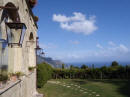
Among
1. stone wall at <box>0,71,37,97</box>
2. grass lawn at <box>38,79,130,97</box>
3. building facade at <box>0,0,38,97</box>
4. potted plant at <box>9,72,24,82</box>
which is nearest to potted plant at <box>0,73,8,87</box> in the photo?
stone wall at <box>0,71,37,97</box>

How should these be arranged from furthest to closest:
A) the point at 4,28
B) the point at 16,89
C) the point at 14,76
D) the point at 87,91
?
the point at 87,91 < the point at 14,76 < the point at 16,89 < the point at 4,28

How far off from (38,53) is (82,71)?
33.8ft

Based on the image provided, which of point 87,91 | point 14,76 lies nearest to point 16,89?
point 14,76

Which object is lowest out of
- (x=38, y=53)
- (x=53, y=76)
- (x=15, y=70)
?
(x=53, y=76)

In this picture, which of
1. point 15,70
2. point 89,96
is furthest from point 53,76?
point 15,70

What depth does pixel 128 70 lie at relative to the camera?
17188 mm

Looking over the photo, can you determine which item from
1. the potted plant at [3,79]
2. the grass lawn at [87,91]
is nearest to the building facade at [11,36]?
the potted plant at [3,79]

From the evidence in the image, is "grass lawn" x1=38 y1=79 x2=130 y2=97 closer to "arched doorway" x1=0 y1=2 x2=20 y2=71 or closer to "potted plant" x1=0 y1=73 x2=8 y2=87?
"arched doorway" x1=0 y1=2 x2=20 y2=71

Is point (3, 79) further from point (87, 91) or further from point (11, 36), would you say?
point (87, 91)

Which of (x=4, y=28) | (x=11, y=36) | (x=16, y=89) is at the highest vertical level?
(x=4, y=28)

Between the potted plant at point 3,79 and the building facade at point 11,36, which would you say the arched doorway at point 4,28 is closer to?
the building facade at point 11,36

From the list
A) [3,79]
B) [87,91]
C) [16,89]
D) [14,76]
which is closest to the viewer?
[3,79]

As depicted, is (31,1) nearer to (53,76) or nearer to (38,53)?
(38,53)

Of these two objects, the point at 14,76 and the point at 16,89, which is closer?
the point at 16,89
